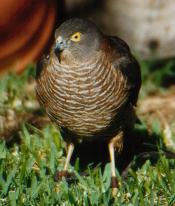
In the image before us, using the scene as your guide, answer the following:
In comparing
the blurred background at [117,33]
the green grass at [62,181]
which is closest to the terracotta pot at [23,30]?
the blurred background at [117,33]

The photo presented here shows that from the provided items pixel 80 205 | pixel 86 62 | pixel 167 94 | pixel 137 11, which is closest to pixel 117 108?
pixel 86 62

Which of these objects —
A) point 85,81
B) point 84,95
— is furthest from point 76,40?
point 84,95

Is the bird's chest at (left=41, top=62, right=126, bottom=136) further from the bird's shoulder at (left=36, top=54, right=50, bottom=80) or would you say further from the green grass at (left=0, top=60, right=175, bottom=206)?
the green grass at (left=0, top=60, right=175, bottom=206)

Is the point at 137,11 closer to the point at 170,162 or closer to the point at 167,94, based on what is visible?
the point at 167,94

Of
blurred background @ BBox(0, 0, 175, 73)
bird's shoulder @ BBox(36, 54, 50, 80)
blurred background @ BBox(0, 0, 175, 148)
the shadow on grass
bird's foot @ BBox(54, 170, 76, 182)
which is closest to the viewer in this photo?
bird's shoulder @ BBox(36, 54, 50, 80)

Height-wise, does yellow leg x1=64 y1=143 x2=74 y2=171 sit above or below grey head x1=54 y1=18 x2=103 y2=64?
below

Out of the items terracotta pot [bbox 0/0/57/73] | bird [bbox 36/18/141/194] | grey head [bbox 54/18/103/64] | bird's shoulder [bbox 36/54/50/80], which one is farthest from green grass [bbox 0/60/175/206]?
terracotta pot [bbox 0/0/57/73]
